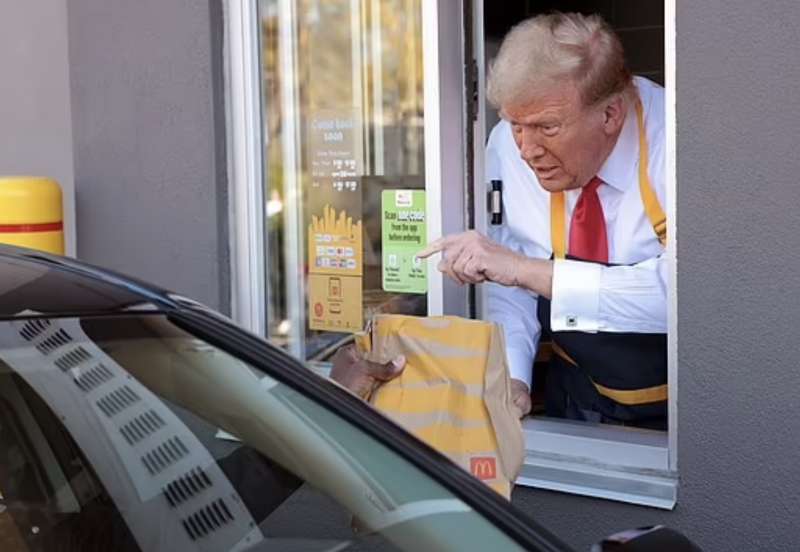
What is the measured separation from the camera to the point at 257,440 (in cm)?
235

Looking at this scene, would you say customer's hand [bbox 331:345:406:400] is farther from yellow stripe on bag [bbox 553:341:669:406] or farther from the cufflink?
yellow stripe on bag [bbox 553:341:669:406]

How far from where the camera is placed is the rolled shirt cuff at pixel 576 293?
Answer: 12.9ft

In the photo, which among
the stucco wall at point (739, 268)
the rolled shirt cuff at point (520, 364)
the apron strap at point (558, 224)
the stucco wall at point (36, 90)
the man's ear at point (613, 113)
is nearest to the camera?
the stucco wall at point (739, 268)

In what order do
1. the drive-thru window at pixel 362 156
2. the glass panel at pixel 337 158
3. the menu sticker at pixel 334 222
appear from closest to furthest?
the drive-thru window at pixel 362 156 < the glass panel at pixel 337 158 < the menu sticker at pixel 334 222

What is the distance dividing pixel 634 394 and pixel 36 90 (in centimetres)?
295

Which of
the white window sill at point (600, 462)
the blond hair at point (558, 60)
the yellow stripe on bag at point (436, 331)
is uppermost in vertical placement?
the blond hair at point (558, 60)

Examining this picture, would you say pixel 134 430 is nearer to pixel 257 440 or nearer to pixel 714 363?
pixel 257 440

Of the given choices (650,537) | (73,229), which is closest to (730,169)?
(650,537)

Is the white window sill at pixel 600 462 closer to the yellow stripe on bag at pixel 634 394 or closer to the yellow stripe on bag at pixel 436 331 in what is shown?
the yellow stripe on bag at pixel 634 394

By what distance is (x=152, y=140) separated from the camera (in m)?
5.02

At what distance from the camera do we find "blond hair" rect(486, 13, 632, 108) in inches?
154

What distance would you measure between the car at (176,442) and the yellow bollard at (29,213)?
246 centimetres

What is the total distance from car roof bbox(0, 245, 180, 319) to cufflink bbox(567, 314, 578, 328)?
1.83 meters

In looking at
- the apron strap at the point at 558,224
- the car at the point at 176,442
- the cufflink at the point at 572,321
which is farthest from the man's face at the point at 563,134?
the car at the point at 176,442
